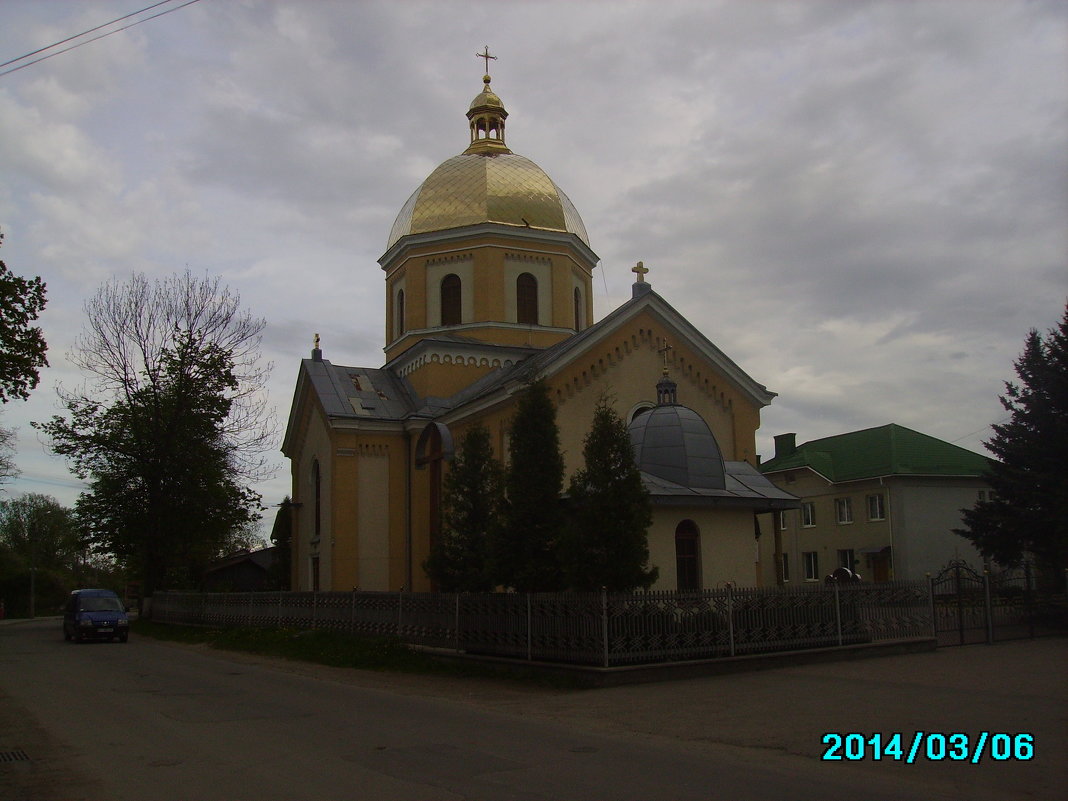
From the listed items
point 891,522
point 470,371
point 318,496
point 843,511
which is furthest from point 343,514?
point 843,511

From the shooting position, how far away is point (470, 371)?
28.4m

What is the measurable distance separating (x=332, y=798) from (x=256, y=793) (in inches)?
25.7

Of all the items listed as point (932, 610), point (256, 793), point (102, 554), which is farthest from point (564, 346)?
point (102, 554)

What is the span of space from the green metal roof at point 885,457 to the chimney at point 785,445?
10.4ft

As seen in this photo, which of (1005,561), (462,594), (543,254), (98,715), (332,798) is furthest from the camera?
(543,254)

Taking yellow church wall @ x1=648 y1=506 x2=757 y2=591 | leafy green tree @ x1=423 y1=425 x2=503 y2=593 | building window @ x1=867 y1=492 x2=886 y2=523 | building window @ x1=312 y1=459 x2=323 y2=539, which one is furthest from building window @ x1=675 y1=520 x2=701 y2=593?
building window @ x1=867 y1=492 x2=886 y2=523

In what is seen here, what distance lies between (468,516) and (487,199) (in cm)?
1417

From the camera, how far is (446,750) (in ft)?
29.5

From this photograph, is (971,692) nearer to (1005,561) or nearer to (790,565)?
(1005,561)

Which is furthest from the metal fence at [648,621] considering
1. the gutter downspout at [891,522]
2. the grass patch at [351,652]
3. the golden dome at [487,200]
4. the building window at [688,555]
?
the gutter downspout at [891,522]

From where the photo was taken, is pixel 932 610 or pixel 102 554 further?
pixel 102 554

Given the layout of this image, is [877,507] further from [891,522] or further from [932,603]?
[932,603]

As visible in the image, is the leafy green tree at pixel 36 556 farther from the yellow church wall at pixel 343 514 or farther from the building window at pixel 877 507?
the building window at pixel 877 507

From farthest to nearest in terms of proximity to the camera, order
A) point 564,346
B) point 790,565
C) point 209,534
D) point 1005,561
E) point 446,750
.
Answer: point 790,565 < point 209,534 < point 1005,561 < point 564,346 < point 446,750
